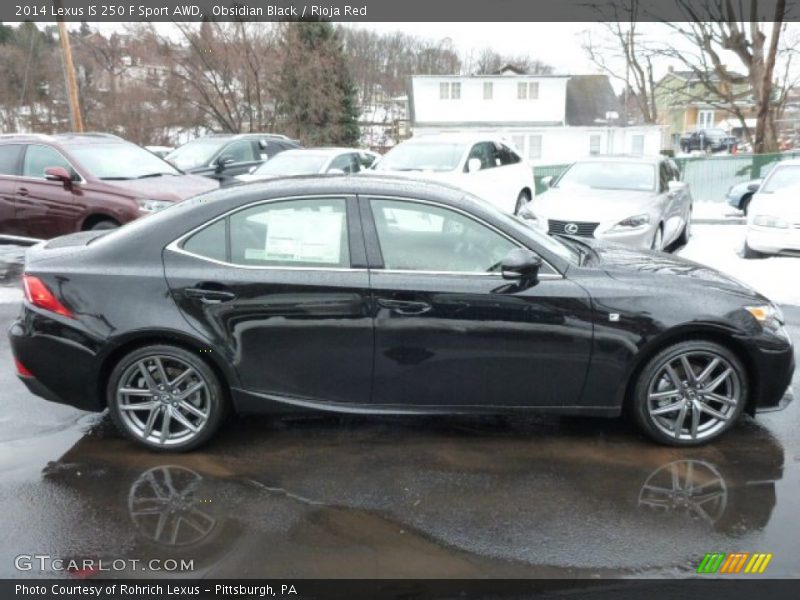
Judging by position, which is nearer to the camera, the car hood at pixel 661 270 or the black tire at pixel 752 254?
the car hood at pixel 661 270

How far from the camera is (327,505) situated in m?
3.57

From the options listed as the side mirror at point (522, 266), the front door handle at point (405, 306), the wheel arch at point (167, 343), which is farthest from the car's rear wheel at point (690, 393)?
the wheel arch at point (167, 343)

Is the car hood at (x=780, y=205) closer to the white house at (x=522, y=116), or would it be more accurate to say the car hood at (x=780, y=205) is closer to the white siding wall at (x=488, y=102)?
the white house at (x=522, y=116)

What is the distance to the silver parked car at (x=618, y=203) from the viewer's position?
9.24 meters

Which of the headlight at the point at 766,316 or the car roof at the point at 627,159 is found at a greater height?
the car roof at the point at 627,159

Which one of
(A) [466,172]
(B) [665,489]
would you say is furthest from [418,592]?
(A) [466,172]

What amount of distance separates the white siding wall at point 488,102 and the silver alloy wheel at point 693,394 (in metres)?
40.4

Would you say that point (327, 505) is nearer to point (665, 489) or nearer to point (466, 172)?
point (665, 489)

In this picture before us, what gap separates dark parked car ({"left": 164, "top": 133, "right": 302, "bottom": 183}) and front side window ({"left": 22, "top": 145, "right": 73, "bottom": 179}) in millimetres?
5285

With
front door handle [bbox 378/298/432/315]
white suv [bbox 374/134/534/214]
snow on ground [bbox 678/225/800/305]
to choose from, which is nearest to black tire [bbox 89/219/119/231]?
white suv [bbox 374/134/534/214]

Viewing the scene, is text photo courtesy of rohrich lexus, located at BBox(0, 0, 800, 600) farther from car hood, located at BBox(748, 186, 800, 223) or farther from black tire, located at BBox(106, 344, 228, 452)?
car hood, located at BBox(748, 186, 800, 223)

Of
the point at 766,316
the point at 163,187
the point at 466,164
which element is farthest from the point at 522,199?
the point at 766,316

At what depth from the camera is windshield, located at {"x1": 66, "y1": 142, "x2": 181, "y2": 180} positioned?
9.20 meters

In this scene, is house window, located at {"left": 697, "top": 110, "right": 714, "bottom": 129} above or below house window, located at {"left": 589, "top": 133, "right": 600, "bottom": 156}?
above
